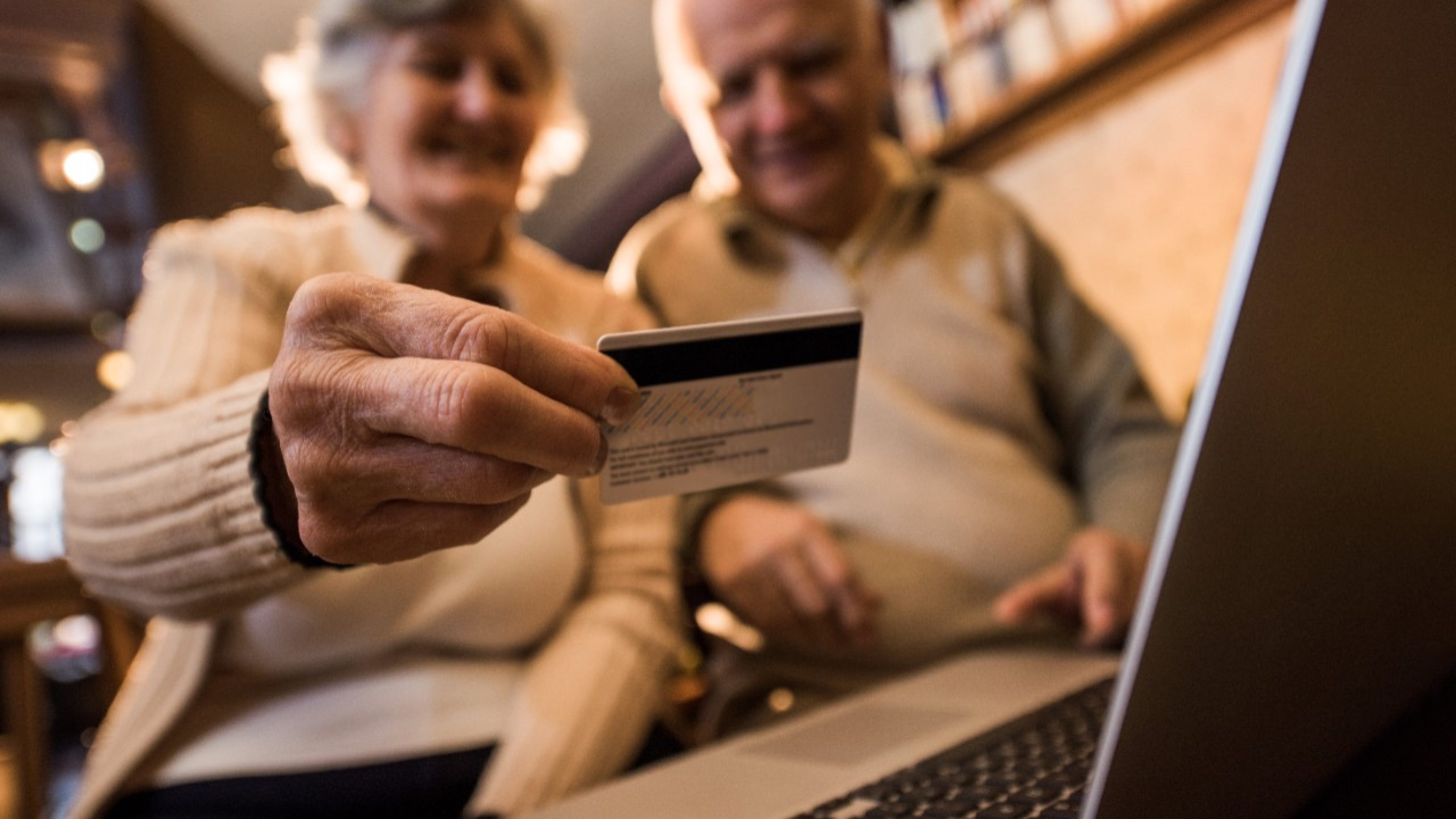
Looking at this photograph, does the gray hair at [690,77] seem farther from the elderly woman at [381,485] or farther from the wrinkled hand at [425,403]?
the wrinkled hand at [425,403]

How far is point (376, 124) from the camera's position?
60 cm

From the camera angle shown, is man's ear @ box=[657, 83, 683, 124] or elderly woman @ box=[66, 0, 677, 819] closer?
elderly woman @ box=[66, 0, 677, 819]

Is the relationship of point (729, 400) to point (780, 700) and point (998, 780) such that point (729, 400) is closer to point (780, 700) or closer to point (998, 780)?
point (998, 780)

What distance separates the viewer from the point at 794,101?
791mm

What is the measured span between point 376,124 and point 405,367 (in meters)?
0.44

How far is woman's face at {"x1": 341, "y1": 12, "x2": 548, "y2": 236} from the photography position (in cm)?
56

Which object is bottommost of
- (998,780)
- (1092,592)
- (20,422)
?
(20,422)

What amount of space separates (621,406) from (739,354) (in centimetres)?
5

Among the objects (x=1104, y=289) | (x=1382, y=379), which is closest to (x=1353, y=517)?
(x=1382, y=379)

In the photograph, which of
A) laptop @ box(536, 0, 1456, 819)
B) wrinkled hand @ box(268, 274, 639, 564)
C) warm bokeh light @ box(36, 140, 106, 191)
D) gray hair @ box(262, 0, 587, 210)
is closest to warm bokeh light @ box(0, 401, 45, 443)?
warm bokeh light @ box(36, 140, 106, 191)

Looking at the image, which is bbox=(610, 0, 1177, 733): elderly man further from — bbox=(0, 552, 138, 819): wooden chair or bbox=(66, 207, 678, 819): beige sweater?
bbox=(0, 552, 138, 819): wooden chair

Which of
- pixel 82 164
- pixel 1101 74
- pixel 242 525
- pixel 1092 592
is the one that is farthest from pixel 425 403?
pixel 82 164

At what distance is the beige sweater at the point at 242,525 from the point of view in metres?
0.39

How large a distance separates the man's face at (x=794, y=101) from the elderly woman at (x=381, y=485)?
0.59ft
